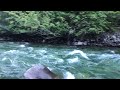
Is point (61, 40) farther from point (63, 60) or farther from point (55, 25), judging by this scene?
point (63, 60)

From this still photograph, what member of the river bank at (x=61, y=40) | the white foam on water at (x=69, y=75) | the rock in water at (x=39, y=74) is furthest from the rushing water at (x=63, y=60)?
the rock in water at (x=39, y=74)

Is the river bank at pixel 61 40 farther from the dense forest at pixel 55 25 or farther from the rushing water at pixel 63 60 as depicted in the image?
the rushing water at pixel 63 60

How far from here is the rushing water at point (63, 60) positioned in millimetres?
4586

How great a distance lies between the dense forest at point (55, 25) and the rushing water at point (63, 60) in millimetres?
327

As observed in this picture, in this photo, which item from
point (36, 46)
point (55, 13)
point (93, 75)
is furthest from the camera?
point (55, 13)

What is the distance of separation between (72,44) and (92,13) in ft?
3.16

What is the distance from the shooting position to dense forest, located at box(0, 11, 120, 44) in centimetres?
583

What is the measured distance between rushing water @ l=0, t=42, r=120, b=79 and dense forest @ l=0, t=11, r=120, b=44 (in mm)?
327

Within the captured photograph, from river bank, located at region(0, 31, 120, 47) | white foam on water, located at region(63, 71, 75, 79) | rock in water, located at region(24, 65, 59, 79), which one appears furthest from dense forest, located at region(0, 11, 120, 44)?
rock in water, located at region(24, 65, 59, 79)

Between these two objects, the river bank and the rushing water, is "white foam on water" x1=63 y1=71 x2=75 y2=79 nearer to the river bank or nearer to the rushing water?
the rushing water

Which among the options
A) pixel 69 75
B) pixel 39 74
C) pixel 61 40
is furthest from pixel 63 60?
pixel 39 74
